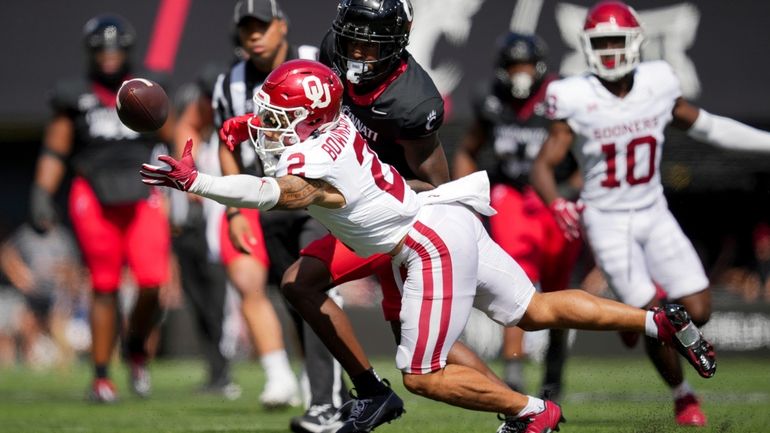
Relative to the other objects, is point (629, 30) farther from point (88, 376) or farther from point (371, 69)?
point (88, 376)

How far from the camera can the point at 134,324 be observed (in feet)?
28.3

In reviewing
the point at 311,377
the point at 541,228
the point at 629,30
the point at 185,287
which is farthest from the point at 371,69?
the point at 185,287

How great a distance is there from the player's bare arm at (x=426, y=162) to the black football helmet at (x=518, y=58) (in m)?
3.40

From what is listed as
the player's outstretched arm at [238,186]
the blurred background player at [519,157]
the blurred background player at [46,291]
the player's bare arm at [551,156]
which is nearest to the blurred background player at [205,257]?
the blurred background player at [519,157]

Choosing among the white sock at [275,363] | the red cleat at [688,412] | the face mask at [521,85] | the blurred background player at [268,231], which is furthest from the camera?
the face mask at [521,85]

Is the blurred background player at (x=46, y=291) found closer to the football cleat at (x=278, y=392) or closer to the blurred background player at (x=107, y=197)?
the blurred background player at (x=107, y=197)

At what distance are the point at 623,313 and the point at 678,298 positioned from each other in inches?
57.3

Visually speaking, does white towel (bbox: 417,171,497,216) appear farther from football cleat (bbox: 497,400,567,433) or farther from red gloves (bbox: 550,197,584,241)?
red gloves (bbox: 550,197,584,241)

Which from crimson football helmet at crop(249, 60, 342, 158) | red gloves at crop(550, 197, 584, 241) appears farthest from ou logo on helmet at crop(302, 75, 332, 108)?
red gloves at crop(550, 197, 584, 241)

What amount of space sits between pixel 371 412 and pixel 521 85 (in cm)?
421

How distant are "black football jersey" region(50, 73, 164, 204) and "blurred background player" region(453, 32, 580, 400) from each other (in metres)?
2.20

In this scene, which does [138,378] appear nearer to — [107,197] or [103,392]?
[103,392]

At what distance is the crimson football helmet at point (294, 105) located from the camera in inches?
194

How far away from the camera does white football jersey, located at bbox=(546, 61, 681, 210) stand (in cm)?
696
